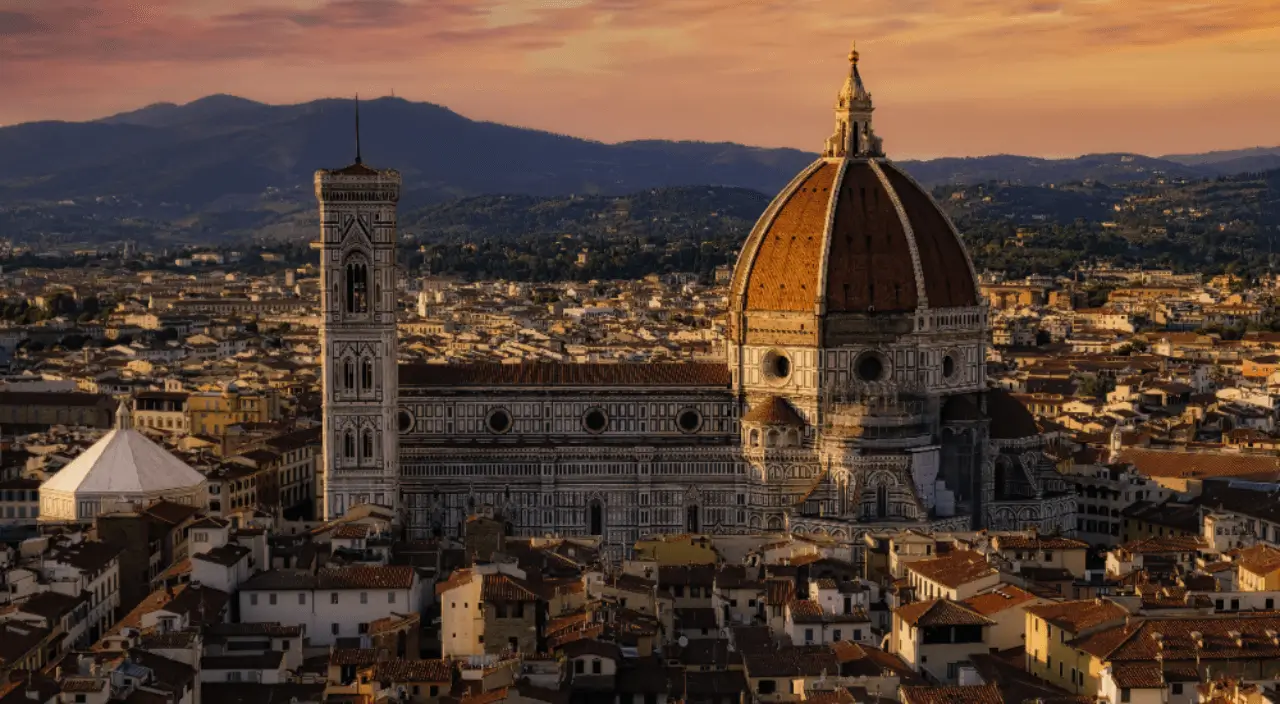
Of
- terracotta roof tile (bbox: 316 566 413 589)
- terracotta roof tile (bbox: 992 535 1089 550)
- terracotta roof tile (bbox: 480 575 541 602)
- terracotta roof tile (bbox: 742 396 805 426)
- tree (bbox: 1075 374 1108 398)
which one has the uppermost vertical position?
terracotta roof tile (bbox: 742 396 805 426)

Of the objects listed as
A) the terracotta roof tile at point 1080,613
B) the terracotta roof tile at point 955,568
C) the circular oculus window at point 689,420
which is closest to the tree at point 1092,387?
the circular oculus window at point 689,420

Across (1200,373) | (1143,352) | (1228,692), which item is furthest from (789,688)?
(1143,352)

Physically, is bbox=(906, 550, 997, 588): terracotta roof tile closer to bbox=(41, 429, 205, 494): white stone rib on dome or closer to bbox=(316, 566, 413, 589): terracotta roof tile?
bbox=(316, 566, 413, 589): terracotta roof tile

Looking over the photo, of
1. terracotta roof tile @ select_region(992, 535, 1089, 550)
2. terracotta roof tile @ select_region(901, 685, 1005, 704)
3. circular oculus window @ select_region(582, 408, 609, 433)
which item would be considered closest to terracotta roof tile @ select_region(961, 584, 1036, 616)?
terracotta roof tile @ select_region(901, 685, 1005, 704)

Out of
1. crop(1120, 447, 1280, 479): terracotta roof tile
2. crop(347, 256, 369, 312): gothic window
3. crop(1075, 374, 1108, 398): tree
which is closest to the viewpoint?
crop(347, 256, 369, 312): gothic window

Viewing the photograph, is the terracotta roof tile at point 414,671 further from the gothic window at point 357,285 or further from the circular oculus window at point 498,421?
the circular oculus window at point 498,421

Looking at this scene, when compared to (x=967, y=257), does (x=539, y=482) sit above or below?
below

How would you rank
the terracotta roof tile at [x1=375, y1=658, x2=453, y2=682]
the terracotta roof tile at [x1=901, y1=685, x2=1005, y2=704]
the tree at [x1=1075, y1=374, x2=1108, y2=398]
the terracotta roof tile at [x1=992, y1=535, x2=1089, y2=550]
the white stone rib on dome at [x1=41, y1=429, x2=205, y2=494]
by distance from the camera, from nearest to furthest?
the terracotta roof tile at [x1=901, y1=685, x2=1005, y2=704], the terracotta roof tile at [x1=375, y1=658, x2=453, y2=682], the terracotta roof tile at [x1=992, y1=535, x2=1089, y2=550], the white stone rib on dome at [x1=41, y1=429, x2=205, y2=494], the tree at [x1=1075, y1=374, x2=1108, y2=398]

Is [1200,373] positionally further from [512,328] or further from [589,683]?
[589,683]
